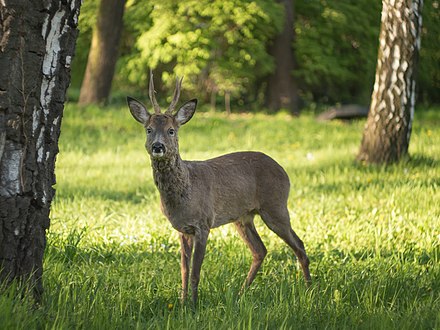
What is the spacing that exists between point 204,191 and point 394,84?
19.1 feet

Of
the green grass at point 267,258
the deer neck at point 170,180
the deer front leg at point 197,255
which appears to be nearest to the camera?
the green grass at point 267,258

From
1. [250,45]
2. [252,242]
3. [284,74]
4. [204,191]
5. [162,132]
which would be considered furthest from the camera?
[284,74]

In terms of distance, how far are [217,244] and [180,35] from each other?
1483 centimetres

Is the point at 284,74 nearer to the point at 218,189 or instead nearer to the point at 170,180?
the point at 218,189

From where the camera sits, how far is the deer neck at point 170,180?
5816 millimetres

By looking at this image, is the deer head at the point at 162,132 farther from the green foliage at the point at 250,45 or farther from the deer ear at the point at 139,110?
the green foliage at the point at 250,45

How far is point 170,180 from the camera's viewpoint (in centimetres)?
585

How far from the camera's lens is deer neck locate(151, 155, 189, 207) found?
19.1ft

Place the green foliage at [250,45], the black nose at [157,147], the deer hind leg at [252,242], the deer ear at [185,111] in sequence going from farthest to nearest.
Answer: the green foliage at [250,45]
the deer hind leg at [252,242]
the deer ear at [185,111]
the black nose at [157,147]

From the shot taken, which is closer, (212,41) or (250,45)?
(212,41)

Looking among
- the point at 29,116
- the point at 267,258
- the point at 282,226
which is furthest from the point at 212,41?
the point at 29,116

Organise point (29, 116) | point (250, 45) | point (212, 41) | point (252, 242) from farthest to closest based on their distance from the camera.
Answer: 1. point (250, 45)
2. point (212, 41)
3. point (252, 242)
4. point (29, 116)

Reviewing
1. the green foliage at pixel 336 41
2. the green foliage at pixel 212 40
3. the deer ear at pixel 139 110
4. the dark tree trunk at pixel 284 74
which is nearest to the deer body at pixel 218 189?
the deer ear at pixel 139 110

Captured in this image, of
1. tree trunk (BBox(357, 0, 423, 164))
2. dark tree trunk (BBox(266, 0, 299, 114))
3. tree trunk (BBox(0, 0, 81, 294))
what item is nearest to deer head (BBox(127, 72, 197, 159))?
tree trunk (BBox(0, 0, 81, 294))
